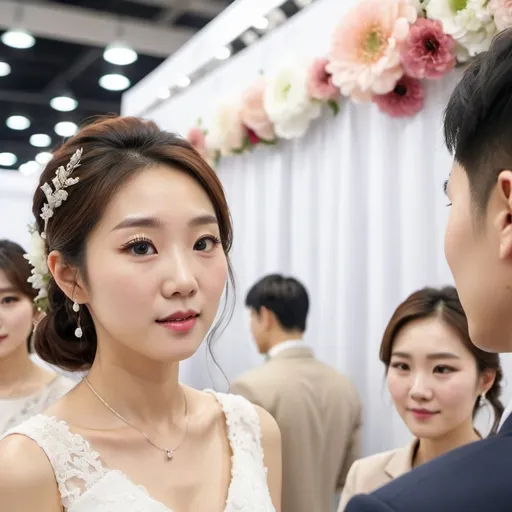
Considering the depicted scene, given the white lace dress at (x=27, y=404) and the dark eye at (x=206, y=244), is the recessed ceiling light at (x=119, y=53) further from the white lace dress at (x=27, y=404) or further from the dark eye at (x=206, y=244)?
the dark eye at (x=206, y=244)

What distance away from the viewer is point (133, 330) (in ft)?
3.86

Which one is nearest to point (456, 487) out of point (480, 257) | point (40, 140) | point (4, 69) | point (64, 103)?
point (480, 257)

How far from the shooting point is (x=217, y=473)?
1347 millimetres

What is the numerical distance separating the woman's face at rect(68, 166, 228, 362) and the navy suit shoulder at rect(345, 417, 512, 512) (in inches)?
23.8

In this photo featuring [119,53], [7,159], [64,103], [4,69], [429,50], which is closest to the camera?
[429,50]

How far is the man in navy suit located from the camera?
61 centimetres

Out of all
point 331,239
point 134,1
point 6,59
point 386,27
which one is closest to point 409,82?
point 386,27

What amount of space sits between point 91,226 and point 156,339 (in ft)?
0.76

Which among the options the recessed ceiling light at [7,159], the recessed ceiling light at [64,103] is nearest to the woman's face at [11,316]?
the recessed ceiling light at [64,103]

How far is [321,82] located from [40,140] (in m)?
6.31

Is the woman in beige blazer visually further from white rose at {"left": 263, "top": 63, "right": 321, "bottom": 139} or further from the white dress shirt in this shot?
white rose at {"left": 263, "top": 63, "right": 321, "bottom": 139}

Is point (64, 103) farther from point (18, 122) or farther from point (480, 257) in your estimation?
point (480, 257)

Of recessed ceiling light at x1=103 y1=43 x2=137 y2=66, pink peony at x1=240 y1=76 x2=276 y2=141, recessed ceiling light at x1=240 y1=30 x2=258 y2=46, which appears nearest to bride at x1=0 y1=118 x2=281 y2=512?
pink peony at x1=240 y1=76 x2=276 y2=141

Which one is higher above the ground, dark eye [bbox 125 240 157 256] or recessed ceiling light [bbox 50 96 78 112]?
recessed ceiling light [bbox 50 96 78 112]
